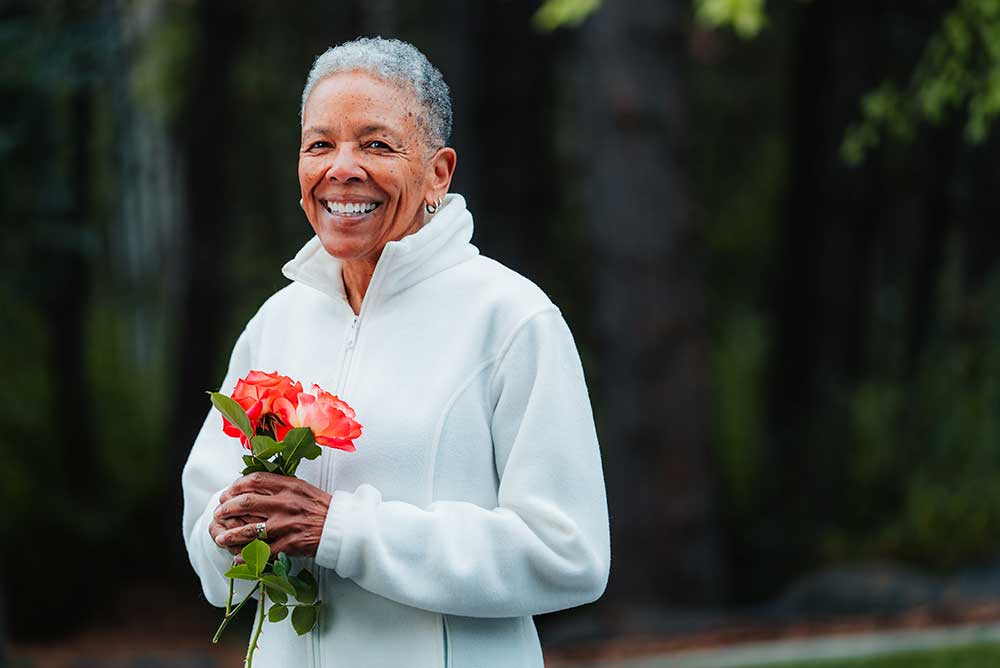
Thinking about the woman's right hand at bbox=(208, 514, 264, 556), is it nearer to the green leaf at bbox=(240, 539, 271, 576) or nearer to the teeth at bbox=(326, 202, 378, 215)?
the green leaf at bbox=(240, 539, 271, 576)

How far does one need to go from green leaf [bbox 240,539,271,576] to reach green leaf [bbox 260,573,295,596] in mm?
27

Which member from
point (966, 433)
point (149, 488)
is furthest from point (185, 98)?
point (966, 433)

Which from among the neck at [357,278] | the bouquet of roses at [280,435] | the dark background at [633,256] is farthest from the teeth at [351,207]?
the dark background at [633,256]

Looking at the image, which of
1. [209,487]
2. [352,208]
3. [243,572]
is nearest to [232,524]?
[243,572]

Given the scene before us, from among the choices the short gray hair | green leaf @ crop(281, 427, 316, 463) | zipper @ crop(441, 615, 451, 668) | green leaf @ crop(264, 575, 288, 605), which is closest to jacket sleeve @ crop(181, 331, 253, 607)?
green leaf @ crop(264, 575, 288, 605)

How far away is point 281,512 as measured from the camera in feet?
9.18

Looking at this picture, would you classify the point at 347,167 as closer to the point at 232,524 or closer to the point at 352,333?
the point at 352,333

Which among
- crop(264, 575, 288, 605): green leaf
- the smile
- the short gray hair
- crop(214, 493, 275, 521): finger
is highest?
the short gray hair

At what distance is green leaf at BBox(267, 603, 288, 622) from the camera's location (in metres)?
2.90

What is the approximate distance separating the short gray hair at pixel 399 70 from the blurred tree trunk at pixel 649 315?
804cm

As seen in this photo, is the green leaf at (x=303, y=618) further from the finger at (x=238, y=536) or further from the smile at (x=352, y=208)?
the smile at (x=352, y=208)

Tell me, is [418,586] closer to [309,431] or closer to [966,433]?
[309,431]

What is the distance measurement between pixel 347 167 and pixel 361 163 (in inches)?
1.1

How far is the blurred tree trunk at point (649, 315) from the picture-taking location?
11.0m
